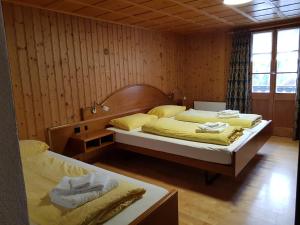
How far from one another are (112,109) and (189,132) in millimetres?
1421

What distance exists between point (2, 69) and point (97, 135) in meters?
2.92

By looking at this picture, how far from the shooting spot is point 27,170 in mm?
2127

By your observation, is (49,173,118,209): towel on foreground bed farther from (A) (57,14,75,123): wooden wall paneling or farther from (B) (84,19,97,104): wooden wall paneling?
(B) (84,19,97,104): wooden wall paneling

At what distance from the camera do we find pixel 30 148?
8.35ft

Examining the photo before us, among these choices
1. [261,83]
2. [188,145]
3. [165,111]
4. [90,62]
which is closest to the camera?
[188,145]

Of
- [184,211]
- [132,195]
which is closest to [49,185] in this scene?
[132,195]

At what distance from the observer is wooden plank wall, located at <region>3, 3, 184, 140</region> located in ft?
9.05

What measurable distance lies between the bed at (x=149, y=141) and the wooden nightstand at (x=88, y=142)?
0.10m

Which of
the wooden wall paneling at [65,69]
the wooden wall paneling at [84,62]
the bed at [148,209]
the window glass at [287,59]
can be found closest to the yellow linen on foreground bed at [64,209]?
the bed at [148,209]

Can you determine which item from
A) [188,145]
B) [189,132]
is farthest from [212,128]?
[188,145]

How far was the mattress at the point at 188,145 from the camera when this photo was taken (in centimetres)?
259

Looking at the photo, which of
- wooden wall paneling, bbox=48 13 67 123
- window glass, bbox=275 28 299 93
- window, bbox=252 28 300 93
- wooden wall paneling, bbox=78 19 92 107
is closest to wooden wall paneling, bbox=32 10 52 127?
wooden wall paneling, bbox=48 13 67 123

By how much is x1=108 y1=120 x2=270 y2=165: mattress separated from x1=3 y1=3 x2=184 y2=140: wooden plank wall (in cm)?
82

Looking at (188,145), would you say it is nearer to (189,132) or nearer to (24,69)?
(189,132)
